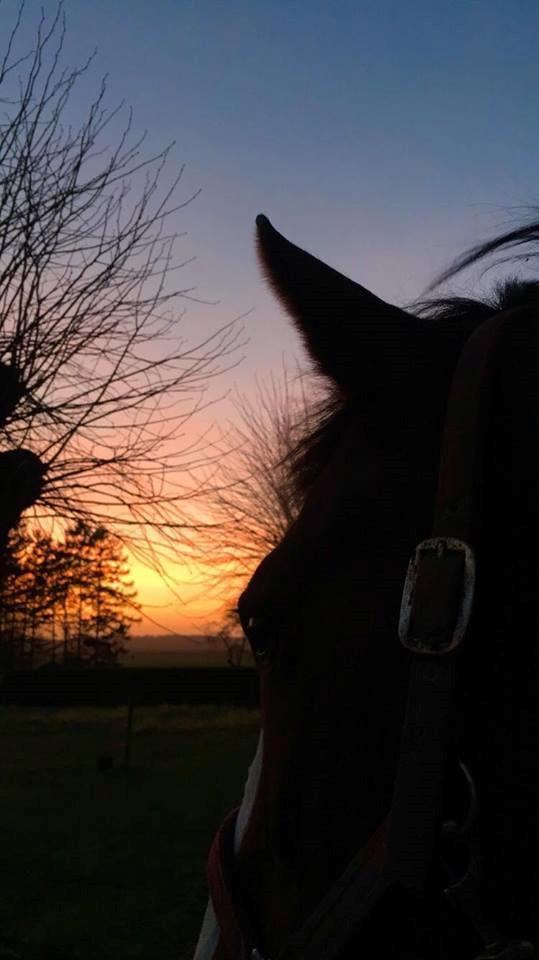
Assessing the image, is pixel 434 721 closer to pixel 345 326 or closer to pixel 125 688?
pixel 345 326

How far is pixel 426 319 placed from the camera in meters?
1.17

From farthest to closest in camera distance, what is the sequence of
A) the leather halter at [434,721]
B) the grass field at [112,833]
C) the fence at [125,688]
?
the fence at [125,688] → the grass field at [112,833] → the leather halter at [434,721]

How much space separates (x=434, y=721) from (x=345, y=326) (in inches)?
18.2

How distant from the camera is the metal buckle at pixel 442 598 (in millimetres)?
872

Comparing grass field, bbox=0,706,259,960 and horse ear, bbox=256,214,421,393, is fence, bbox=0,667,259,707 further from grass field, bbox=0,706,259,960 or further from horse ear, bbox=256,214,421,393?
horse ear, bbox=256,214,421,393

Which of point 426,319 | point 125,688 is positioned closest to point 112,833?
point 426,319

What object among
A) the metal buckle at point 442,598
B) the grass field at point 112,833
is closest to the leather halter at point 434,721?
the metal buckle at point 442,598

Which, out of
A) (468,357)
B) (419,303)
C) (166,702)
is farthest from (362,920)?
(166,702)

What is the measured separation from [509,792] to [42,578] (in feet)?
15.6

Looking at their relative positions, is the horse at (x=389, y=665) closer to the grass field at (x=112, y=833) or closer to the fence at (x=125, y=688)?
the grass field at (x=112, y=833)

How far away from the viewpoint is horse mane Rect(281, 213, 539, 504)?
3.87 ft

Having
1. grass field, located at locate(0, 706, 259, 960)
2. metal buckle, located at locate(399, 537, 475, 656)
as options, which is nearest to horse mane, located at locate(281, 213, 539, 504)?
metal buckle, located at locate(399, 537, 475, 656)

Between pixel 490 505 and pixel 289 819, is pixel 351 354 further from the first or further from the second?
pixel 289 819

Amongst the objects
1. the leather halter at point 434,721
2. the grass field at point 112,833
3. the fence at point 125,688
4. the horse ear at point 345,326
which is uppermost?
the horse ear at point 345,326
